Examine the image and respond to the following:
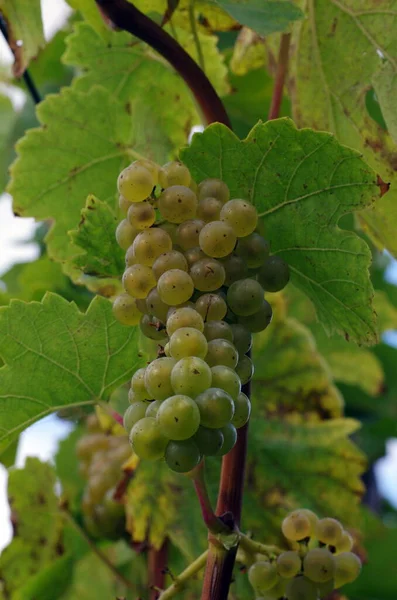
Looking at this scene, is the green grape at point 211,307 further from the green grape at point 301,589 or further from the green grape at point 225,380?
the green grape at point 301,589

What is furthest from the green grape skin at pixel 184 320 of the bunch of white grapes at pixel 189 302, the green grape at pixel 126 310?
the green grape at pixel 126 310

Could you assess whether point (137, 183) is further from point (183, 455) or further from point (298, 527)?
point (298, 527)

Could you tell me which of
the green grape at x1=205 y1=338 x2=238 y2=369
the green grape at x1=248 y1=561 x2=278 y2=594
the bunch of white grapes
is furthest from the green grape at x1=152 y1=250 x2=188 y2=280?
the green grape at x1=248 y1=561 x2=278 y2=594

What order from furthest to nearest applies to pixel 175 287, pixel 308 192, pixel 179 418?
pixel 308 192 < pixel 175 287 < pixel 179 418

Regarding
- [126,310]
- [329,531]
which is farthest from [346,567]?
[126,310]

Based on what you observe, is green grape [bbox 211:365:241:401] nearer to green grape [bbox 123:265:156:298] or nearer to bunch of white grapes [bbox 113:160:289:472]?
bunch of white grapes [bbox 113:160:289:472]
